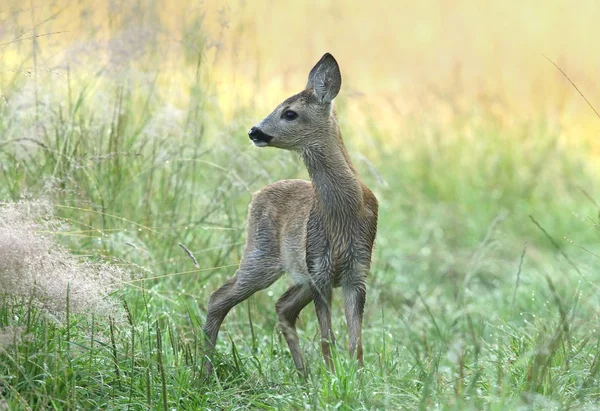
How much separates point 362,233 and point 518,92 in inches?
294

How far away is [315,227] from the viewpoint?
535 centimetres

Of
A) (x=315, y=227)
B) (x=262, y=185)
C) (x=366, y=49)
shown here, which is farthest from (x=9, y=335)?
(x=366, y=49)

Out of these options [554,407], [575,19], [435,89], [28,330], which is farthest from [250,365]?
[575,19]

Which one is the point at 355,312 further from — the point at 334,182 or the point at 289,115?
the point at 289,115

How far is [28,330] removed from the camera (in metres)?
4.46

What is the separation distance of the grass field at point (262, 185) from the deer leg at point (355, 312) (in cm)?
14

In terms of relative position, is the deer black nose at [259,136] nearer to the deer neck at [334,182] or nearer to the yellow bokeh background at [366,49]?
the deer neck at [334,182]

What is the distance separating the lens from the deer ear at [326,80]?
5438 mm

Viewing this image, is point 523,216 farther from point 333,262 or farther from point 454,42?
point 333,262

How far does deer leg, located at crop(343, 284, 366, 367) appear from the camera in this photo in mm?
5129

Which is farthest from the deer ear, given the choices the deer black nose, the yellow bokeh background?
the yellow bokeh background

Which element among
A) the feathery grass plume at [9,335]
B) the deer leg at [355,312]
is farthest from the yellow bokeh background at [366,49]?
the deer leg at [355,312]

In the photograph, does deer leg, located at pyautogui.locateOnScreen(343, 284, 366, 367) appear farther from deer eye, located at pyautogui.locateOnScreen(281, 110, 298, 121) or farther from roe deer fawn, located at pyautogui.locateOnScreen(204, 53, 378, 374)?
deer eye, located at pyautogui.locateOnScreen(281, 110, 298, 121)

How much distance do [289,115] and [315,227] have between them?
575 mm
